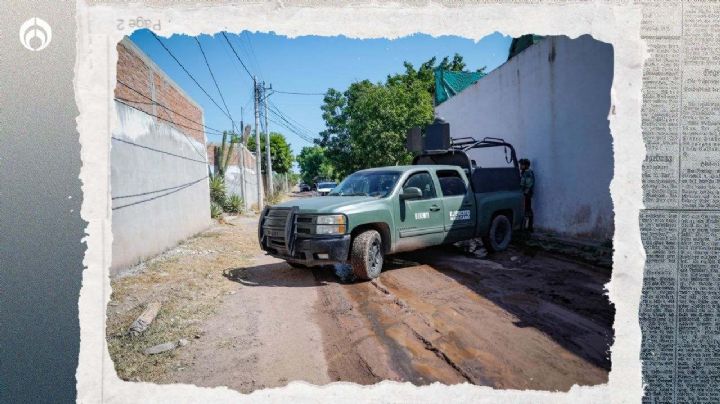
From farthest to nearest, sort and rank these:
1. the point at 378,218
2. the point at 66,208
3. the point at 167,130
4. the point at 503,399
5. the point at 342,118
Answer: the point at 167,130, the point at 342,118, the point at 378,218, the point at 66,208, the point at 503,399

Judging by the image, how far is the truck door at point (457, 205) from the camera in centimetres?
488

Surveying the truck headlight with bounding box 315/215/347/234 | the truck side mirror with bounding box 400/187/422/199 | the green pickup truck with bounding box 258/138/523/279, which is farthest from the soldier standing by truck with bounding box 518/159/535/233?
the truck headlight with bounding box 315/215/347/234

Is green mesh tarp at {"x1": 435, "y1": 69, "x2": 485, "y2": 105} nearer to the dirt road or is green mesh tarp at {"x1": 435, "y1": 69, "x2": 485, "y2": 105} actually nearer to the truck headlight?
the dirt road

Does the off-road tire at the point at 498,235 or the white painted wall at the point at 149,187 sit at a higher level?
the white painted wall at the point at 149,187

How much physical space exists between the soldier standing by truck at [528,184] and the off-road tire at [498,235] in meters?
1.17

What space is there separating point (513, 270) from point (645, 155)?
2741mm

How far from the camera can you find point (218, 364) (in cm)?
224

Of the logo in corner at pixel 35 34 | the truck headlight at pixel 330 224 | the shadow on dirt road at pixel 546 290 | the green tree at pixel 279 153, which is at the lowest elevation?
the shadow on dirt road at pixel 546 290

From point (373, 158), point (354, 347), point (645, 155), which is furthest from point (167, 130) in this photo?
point (645, 155)

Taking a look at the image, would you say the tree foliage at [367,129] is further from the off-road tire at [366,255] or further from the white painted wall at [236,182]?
the white painted wall at [236,182]

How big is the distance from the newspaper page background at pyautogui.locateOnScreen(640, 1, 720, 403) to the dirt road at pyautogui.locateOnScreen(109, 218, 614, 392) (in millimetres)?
392

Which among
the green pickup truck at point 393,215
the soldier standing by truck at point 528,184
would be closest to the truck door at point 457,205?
the green pickup truck at point 393,215

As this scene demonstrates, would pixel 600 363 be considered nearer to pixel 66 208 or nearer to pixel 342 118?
pixel 66 208

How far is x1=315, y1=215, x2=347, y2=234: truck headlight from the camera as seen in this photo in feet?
12.2
